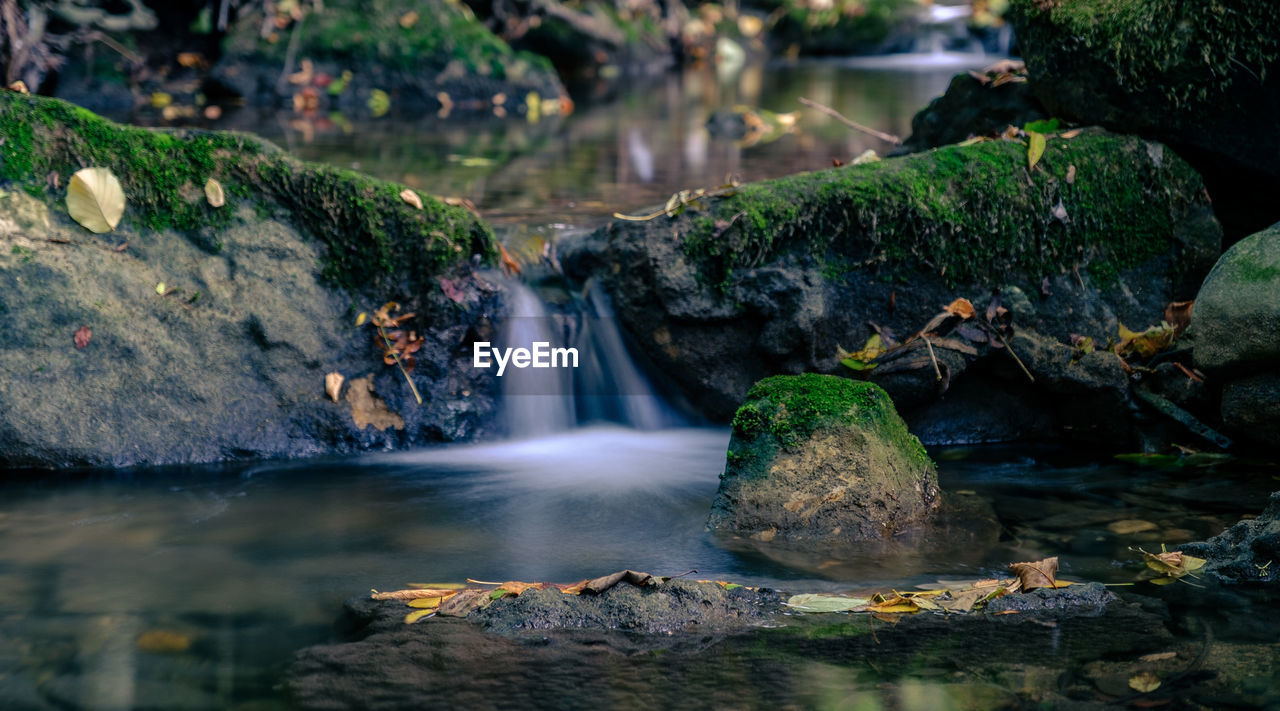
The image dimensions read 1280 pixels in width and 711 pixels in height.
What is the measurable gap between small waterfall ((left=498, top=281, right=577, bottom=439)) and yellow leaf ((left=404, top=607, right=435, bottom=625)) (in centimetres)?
228

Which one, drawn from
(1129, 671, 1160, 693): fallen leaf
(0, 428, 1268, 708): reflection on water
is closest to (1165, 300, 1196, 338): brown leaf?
(0, 428, 1268, 708): reflection on water

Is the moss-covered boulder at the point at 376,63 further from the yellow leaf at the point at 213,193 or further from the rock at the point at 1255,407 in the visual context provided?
the rock at the point at 1255,407

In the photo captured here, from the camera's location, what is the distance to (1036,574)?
3.51 m

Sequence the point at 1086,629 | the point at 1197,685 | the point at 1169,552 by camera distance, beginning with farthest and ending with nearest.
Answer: the point at 1169,552 < the point at 1086,629 < the point at 1197,685

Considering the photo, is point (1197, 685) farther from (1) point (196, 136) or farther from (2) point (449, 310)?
(1) point (196, 136)

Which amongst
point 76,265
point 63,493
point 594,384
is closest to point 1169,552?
point 594,384

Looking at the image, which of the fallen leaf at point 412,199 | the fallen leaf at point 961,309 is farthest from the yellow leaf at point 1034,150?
the fallen leaf at point 412,199

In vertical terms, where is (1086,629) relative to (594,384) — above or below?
below

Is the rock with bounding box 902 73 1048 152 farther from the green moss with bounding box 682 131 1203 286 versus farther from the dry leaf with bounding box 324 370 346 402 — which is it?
the dry leaf with bounding box 324 370 346 402

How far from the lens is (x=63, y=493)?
466 centimetres

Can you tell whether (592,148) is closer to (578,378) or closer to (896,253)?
(578,378)

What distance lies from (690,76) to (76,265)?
1722 cm

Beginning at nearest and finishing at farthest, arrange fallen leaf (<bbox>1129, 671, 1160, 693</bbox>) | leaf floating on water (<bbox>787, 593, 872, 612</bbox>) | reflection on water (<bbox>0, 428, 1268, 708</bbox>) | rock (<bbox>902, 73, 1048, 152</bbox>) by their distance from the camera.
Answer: fallen leaf (<bbox>1129, 671, 1160, 693</bbox>), reflection on water (<bbox>0, 428, 1268, 708</bbox>), leaf floating on water (<bbox>787, 593, 872, 612</bbox>), rock (<bbox>902, 73, 1048, 152</bbox>)

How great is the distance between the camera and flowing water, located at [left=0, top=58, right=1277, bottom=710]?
3.12 metres
